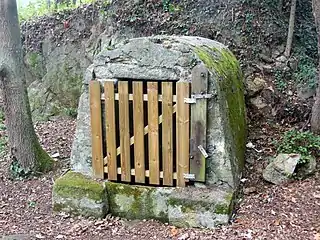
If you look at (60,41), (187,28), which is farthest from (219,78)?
(60,41)

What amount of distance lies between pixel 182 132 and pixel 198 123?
0.20 meters

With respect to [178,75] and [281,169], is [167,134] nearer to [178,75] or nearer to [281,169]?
[178,75]

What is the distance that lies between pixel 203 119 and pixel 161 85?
1.96ft

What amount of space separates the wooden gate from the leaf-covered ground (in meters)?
0.58

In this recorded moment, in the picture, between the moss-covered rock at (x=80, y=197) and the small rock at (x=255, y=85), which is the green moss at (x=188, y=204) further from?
the small rock at (x=255, y=85)

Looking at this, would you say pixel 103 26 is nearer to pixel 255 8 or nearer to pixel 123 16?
pixel 123 16

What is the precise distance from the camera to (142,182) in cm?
460

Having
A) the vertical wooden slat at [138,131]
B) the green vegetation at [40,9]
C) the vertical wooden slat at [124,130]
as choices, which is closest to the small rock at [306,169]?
the vertical wooden slat at [138,131]

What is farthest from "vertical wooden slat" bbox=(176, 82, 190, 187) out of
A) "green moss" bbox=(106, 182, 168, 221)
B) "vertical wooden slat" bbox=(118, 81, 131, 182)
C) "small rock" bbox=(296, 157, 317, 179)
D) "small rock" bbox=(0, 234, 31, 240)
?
"small rock" bbox=(0, 234, 31, 240)

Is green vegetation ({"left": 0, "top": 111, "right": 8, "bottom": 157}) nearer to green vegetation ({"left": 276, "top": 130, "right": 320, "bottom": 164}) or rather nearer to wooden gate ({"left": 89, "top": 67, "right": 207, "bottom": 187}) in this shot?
wooden gate ({"left": 89, "top": 67, "right": 207, "bottom": 187})

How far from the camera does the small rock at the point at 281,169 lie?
4891mm

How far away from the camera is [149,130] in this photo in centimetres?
447

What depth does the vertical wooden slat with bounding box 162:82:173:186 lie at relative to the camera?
4.31 metres

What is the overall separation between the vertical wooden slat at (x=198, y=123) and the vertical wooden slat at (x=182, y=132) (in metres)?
0.06
